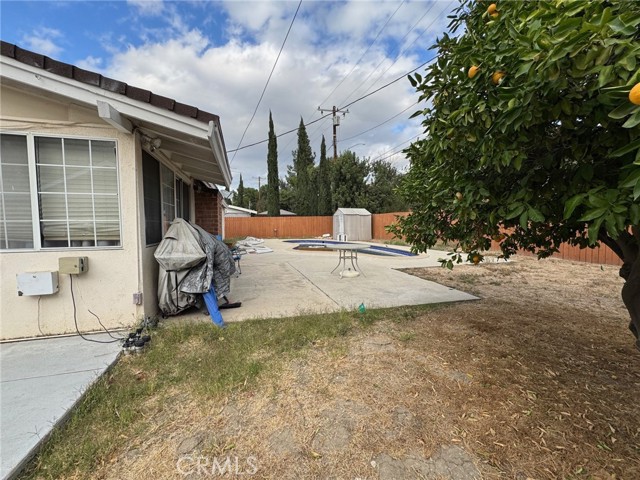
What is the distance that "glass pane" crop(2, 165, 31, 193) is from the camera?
9.92 feet

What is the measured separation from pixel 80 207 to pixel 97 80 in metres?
1.36

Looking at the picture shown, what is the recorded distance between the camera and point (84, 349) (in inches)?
115

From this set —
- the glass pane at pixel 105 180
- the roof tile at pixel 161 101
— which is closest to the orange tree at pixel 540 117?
the roof tile at pixel 161 101

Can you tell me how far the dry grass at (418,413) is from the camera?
1602mm

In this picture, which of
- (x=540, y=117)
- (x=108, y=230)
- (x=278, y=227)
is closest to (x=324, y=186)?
(x=278, y=227)

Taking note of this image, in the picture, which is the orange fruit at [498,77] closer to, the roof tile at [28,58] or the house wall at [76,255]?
the house wall at [76,255]

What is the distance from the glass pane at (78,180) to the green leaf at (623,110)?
4251 mm

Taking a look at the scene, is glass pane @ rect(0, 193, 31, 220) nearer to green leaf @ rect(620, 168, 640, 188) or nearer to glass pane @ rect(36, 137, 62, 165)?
glass pane @ rect(36, 137, 62, 165)

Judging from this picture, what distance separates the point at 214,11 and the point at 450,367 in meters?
9.85

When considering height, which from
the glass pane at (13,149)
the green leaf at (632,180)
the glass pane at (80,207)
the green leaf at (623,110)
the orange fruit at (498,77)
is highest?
the glass pane at (13,149)

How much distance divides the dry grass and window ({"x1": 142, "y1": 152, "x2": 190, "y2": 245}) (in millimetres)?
2371

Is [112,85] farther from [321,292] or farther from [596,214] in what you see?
[321,292]

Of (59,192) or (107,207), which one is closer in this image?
(59,192)

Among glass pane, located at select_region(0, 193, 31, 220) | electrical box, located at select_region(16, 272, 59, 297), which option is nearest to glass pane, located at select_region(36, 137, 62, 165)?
glass pane, located at select_region(0, 193, 31, 220)
